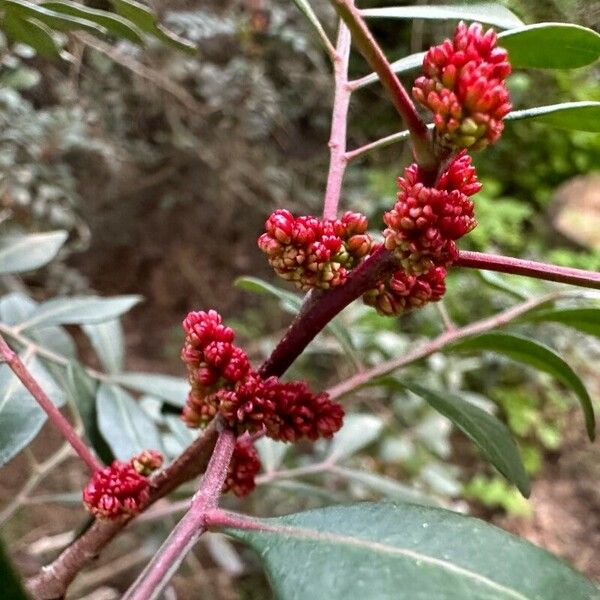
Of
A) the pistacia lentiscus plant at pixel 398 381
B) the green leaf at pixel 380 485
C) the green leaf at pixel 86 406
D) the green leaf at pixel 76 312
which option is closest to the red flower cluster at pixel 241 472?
the pistacia lentiscus plant at pixel 398 381

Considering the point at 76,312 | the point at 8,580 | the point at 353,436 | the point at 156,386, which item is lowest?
the point at 353,436

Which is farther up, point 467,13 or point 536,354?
point 467,13

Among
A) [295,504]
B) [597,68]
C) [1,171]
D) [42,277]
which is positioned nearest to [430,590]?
[597,68]

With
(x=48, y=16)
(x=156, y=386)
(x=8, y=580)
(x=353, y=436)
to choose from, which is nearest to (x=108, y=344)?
(x=156, y=386)

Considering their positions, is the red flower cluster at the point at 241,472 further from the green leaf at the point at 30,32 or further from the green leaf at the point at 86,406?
the green leaf at the point at 30,32

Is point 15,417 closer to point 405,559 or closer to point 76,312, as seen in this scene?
point 76,312

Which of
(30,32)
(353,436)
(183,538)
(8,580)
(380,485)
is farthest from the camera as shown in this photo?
(353,436)

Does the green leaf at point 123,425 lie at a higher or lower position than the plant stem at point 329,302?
lower

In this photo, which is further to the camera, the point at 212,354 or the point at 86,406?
the point at 86,406
